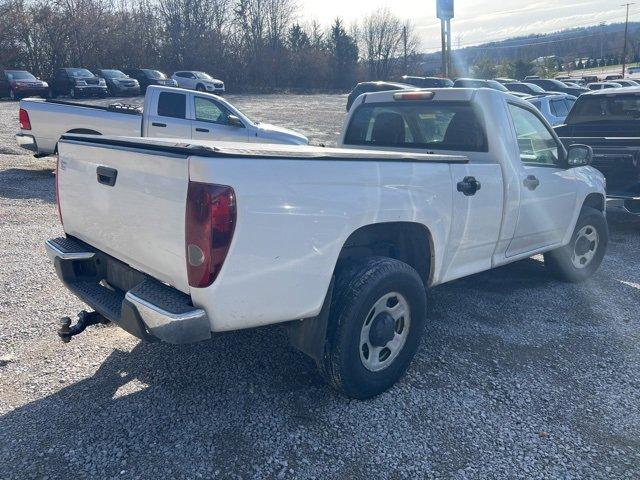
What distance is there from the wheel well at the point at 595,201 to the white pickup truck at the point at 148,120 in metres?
6.42

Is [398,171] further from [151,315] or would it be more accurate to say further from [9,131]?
[9,131]

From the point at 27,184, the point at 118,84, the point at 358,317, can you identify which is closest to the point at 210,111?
the point at 27,184

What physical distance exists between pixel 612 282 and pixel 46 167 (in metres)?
10.9

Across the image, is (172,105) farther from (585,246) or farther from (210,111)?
(585,246)

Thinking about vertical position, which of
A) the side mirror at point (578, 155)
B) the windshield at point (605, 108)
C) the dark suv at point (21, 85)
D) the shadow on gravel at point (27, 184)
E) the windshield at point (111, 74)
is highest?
the windshield at point (111, 74)

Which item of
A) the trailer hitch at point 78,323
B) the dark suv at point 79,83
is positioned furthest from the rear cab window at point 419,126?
the dark suv at point 79,83

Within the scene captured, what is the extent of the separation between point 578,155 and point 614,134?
4531mm

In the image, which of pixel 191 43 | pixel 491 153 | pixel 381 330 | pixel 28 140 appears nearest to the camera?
pixel 381 330

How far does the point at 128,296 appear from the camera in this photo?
2623 millimetres

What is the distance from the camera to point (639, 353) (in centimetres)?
394

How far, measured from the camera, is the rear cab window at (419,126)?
4.29m

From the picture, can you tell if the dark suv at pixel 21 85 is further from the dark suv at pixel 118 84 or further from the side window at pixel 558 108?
the side window at pixel 558 108

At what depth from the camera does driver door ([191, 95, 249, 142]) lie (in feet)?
34.6

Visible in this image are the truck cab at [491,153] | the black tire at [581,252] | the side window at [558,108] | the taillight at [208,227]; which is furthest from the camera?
the side window at [558,108]
